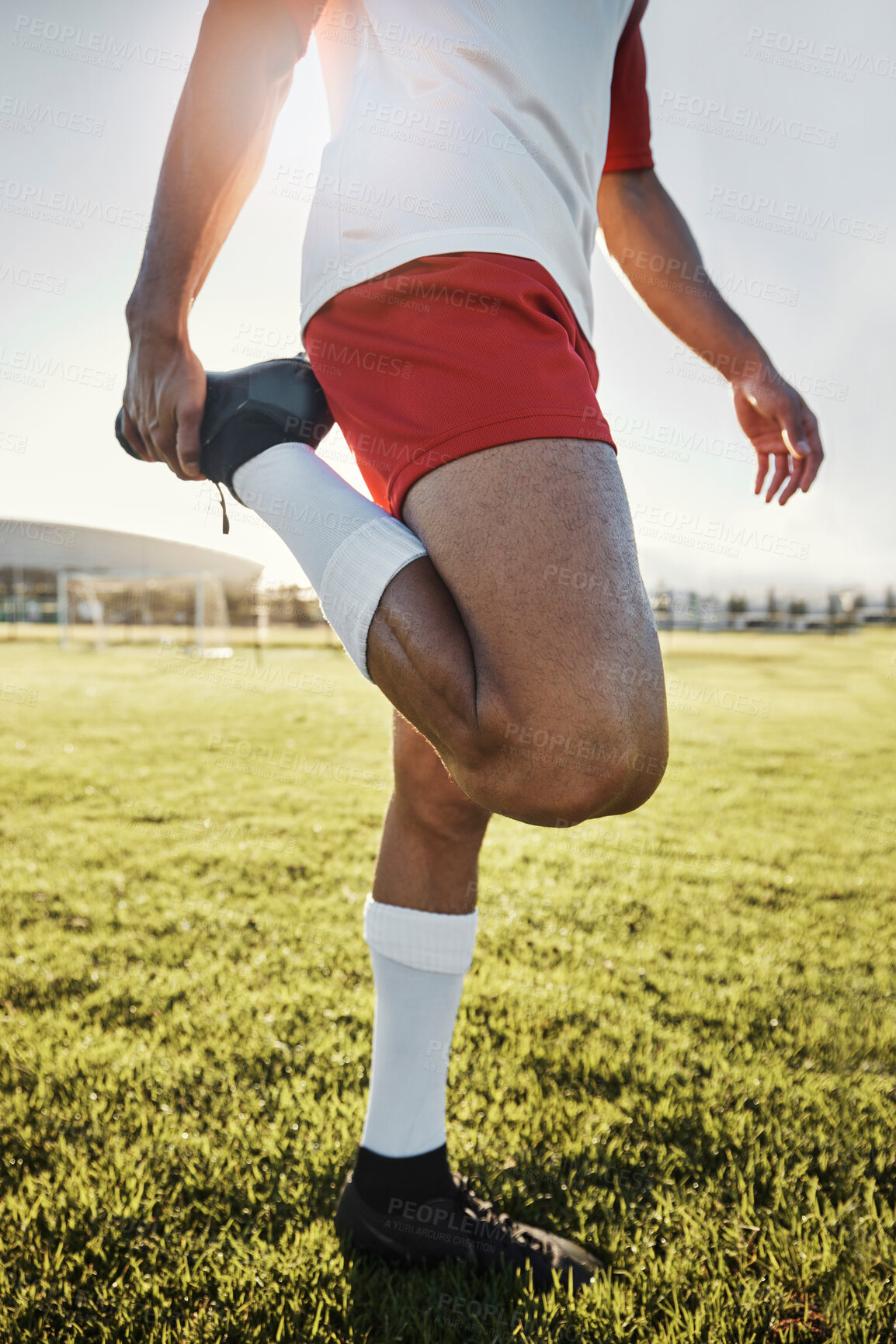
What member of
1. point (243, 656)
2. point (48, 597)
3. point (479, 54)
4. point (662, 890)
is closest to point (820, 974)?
point (662, 890)

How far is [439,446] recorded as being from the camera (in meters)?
0.94

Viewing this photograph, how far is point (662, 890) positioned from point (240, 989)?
1655 millimetres

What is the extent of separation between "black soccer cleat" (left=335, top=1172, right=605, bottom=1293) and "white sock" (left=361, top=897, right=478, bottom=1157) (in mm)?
88

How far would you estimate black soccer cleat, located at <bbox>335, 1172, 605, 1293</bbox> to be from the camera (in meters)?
1.18

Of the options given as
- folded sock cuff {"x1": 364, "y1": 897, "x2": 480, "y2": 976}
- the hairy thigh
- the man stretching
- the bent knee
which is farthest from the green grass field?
the hairy thigh

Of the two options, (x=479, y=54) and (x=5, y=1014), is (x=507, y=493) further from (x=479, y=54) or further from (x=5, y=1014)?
(x=5, y=1014)

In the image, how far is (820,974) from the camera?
7.44 feet

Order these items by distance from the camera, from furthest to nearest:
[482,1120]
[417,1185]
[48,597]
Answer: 1. [48,597]
2. [482,1120]
3. [417,1185]

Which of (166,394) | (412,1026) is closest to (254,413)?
(166,394)

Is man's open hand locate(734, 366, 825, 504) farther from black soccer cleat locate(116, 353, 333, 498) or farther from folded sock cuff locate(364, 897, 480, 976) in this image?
folded sock cuff locate(364, 897, 480, 976)

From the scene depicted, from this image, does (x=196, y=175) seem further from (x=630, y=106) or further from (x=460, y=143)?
(x=630, y=106)

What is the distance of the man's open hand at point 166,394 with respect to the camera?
1107mm

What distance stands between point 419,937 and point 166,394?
89 centimetres

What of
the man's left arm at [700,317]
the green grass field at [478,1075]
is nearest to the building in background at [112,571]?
the green grass field at [478,1075]
